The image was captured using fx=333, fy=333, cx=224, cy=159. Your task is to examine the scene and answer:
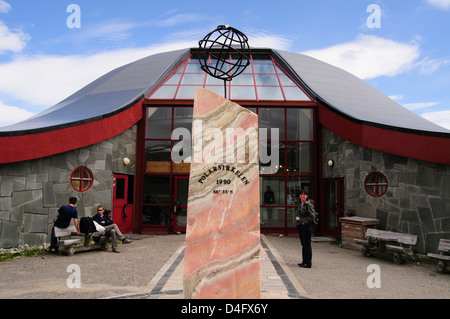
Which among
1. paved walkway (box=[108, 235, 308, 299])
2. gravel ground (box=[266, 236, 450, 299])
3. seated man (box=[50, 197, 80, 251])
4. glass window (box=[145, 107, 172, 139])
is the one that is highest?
glass window (box=[145, 107, 172, 139])

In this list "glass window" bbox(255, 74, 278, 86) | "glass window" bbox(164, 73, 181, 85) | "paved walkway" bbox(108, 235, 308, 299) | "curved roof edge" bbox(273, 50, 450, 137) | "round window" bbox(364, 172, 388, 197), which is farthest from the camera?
"glass window" bbox(255, 74, 278, 86)

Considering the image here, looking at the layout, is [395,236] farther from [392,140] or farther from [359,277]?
[392,140]

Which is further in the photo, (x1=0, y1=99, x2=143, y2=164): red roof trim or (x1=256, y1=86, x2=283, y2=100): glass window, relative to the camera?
(x1=256, y1=86, x2=283, y2=100): glass window

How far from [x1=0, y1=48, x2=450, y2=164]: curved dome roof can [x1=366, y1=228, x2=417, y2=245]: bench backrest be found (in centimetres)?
198

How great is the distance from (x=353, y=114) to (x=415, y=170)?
281cm

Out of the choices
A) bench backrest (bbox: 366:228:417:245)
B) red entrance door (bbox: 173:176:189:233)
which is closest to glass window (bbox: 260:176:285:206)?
red entrance door (bbox: 173:176:189:233)

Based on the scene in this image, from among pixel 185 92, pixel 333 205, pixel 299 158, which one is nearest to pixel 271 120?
pixel 299 158

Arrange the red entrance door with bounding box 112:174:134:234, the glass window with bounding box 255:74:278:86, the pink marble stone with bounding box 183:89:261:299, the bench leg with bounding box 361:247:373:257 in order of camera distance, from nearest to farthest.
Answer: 1. the pink marble stone with bounding box 183:89:261:299
2. the bench leg with bounding box 361:247:373:257
3. the red entrance door with bounding box 112:174:134:234
4. the glass window with bounding box 255:74:278:86

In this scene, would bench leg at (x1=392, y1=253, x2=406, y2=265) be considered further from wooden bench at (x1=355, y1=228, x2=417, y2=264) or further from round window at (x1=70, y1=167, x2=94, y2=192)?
round window at (x1=70, y1=167, x2=94, y2=192)

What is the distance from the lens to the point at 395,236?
26.8 feet

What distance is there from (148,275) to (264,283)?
221cm

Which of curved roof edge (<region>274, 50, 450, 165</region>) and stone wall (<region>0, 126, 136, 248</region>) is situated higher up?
curved roof edge (<region>274, 50, 450, 165</region>)

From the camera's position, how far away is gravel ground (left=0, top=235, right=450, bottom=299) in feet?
17.5
